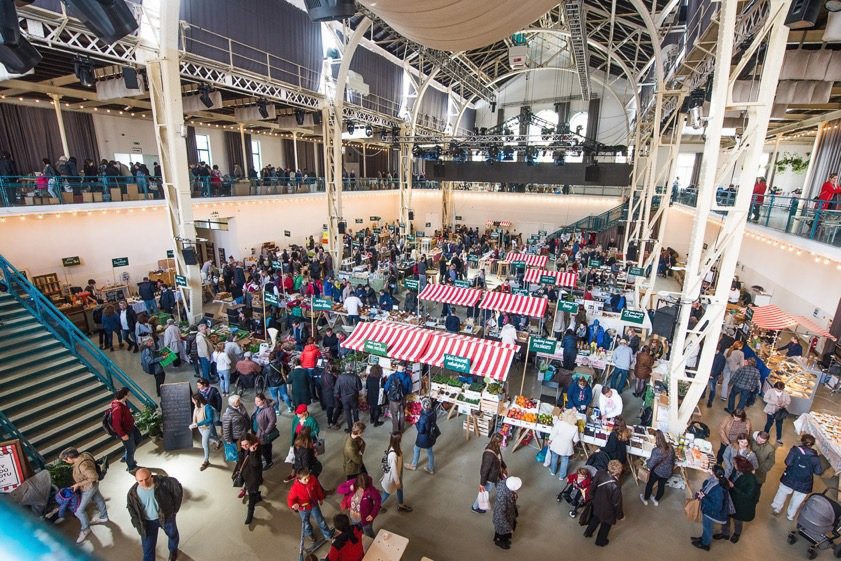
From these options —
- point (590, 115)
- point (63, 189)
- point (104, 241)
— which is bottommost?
point (104, 241)

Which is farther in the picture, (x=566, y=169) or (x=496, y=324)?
(x=566, y=169)

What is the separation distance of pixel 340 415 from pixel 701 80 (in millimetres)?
11181

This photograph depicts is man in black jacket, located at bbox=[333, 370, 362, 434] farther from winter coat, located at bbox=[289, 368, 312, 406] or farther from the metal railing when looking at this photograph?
the metal railing

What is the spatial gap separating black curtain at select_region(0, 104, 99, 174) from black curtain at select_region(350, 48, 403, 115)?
432 inches

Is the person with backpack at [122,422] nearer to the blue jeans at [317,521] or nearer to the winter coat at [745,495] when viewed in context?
the blue jeans at [317,521]

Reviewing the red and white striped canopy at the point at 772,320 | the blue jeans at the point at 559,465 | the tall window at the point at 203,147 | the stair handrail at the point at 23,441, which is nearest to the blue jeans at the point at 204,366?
the stair handrail at the point at 23,441

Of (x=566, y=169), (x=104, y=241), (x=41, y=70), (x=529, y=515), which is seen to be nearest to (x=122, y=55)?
(x=41, y=70)

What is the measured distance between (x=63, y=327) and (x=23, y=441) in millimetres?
2865

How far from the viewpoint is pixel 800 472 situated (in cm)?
584

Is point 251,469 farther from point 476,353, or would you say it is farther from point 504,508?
point 476,353

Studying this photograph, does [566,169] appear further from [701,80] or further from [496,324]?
[496,324]

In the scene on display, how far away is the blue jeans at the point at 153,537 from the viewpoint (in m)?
5.11

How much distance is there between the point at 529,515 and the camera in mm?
6207

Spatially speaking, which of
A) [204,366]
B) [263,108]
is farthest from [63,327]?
[263,108]
